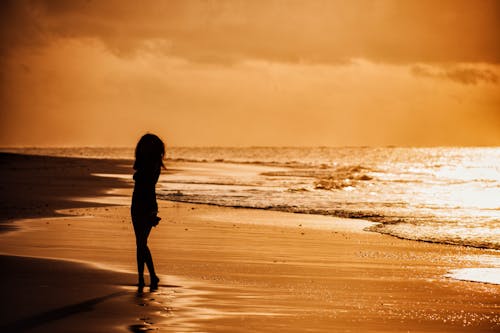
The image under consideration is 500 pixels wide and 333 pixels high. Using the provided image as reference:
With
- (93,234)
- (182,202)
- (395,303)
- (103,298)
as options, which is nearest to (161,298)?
(103,298)

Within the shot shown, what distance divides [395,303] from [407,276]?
90.3 inches

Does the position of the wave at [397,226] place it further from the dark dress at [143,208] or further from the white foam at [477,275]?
the dark dress at [143,208]

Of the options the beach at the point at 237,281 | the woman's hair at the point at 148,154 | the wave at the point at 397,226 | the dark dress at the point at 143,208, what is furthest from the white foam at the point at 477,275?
the woman's hair at the point at 148,154

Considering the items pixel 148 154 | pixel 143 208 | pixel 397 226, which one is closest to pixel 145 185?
pixel 143 208

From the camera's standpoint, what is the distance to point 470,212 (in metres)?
25.0

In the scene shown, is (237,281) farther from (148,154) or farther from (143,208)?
(148,154)

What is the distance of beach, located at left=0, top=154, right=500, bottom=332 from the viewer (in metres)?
8.37

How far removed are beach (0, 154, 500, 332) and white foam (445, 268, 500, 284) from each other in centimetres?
21

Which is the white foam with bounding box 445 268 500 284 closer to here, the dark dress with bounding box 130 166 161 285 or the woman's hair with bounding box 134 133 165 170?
the dark dress with bounding box 130 166 161 285

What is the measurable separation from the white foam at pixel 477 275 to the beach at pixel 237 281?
0.68 feet

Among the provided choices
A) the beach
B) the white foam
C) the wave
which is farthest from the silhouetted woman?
the wave

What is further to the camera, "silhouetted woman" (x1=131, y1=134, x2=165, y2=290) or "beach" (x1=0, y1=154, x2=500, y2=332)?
"silhouetted woman" (x1=131, y1=134, x2=165, y2=290)

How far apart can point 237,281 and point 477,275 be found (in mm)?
3944

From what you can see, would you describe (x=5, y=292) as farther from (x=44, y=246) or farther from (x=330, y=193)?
Answer: (x=330, y=193)
